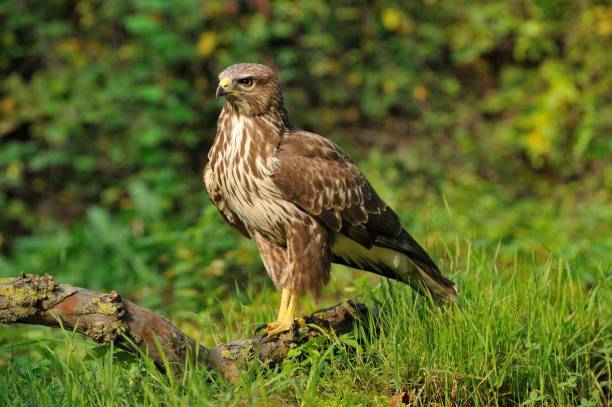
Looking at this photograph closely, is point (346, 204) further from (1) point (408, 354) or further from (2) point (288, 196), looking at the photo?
(1) point (408, 354)

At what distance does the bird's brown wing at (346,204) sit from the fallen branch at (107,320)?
801mm

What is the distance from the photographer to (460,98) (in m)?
9.76

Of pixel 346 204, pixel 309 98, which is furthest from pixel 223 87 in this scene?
pixel 309 98

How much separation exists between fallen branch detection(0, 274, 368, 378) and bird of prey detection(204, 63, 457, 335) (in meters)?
0.41

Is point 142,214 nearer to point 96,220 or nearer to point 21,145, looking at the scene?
point 96,220

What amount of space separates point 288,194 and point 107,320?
1.14 meters

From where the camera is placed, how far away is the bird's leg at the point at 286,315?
4.20m

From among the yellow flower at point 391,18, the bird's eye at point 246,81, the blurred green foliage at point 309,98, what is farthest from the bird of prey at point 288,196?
the yellow flower at point 391,18

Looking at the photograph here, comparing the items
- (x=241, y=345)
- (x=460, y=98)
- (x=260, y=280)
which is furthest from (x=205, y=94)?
(x=241, y=345)

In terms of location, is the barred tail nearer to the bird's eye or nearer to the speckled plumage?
the speckled plumage

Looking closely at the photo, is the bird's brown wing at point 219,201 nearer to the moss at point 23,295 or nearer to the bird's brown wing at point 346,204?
the bird's brown wing at point 346,204

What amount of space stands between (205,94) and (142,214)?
158 cm

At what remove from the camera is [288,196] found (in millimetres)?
4270

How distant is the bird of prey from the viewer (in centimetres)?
427
